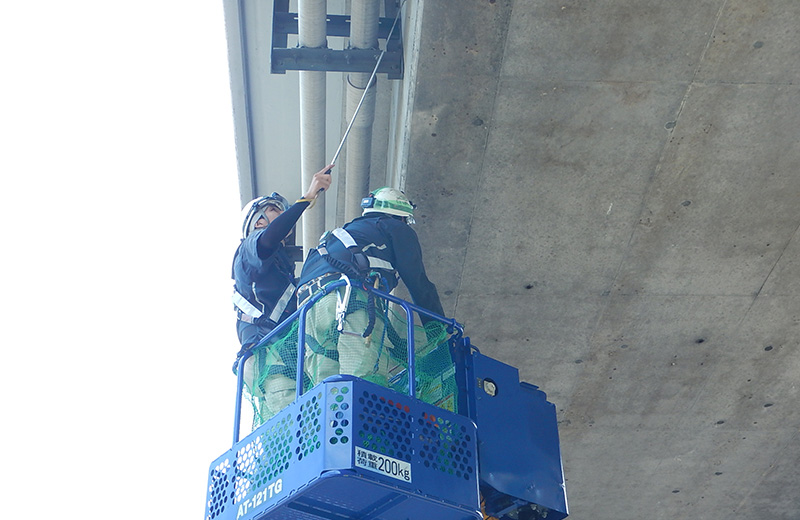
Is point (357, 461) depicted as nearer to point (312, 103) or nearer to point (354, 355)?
point (354, 355)

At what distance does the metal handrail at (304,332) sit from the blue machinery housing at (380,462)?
0.04 ft

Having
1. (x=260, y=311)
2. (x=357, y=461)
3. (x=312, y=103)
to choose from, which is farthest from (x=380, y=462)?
(x=312, y=103)

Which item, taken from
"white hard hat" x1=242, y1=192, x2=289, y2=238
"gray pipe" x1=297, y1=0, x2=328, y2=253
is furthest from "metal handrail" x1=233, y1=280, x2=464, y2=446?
"gray pipe" x1=297, y1=0, x2=328, y2=253

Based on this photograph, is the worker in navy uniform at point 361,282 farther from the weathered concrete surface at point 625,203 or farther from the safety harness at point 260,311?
the weathered concrete surface at point 625,203

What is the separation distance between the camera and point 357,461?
3.75 metres

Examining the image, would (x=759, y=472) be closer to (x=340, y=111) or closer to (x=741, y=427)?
(x=741, y=427)

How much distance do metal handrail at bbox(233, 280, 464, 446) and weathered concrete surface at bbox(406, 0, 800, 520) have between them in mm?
1519

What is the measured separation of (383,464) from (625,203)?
3.41m

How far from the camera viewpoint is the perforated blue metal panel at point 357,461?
12.5 ft

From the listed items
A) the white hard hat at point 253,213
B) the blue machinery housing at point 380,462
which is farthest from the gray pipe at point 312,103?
the blue machinery housing at point 380,462

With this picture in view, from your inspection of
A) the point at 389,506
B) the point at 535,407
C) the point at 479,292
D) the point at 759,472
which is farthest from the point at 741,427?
the point at 389,506

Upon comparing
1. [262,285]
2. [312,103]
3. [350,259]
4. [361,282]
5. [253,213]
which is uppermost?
[312,103]

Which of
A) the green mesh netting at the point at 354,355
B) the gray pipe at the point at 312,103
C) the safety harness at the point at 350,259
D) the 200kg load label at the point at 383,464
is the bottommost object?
the 200kg load label at the point at 383,464

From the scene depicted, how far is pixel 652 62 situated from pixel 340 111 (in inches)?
109
